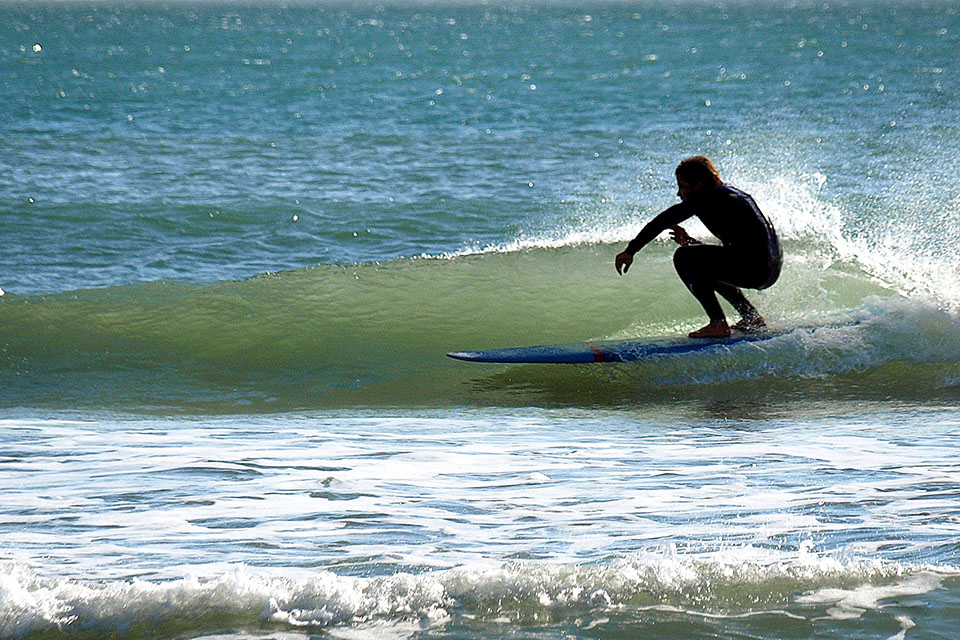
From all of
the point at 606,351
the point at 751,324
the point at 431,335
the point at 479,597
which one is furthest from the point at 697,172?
the point at 479,597

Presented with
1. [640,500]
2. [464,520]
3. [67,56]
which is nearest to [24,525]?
[464,520]

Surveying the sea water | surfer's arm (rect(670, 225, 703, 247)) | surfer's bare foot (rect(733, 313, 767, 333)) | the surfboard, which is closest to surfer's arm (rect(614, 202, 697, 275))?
surfer's arm (rect(670, 225, 703, 247))

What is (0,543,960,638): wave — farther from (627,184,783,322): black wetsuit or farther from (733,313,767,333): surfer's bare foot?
(733,313,767,333): surfer's bare foot

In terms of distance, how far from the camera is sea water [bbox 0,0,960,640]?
3803mm

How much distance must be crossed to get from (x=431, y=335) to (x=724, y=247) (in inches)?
101

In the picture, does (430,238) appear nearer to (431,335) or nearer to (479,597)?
(431,335)

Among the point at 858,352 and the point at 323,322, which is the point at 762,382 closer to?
the point at 858,352

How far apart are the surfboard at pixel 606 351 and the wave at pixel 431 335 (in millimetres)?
88

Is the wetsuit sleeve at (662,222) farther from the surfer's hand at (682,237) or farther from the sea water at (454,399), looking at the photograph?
the sea water at (454,399)

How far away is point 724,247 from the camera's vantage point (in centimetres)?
769

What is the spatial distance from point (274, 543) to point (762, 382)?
4155mm

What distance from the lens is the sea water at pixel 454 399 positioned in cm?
380

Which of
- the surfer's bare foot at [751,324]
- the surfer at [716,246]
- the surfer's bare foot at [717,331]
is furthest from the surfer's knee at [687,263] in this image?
the surfer's bare foot at [751,324]

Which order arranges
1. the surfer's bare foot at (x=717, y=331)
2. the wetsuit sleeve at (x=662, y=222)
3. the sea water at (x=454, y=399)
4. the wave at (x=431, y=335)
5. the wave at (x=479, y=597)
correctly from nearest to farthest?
the wave at (x=479, y=597), the sea water at (x=454, y=399), the wetsuit sleeve at (x=662, y=222), the wave at (x=431, y=335), the surfer's bare foot at (x=717, y=331)
